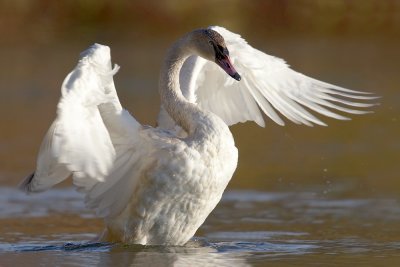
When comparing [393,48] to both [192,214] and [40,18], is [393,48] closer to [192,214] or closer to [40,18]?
[40,18]

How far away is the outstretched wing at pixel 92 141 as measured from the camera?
295 inches

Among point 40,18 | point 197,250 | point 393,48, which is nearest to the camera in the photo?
point 197,250

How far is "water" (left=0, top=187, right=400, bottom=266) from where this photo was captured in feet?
27.0

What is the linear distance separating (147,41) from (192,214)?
16507 millimetres

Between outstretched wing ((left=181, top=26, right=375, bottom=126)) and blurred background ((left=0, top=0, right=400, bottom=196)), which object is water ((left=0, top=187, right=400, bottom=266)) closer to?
blurred background ((left=0, top=0, right=400, bottom=196))

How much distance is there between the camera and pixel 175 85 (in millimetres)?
8891

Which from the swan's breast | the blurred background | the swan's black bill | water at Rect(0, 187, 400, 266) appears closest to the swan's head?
the swan's black bill

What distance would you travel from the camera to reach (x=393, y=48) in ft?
76.7

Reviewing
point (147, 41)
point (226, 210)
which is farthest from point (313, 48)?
point (226, 210)

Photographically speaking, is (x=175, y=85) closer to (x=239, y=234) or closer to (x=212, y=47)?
(x=212, y=47)

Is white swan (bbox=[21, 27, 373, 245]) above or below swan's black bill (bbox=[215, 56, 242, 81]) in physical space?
below

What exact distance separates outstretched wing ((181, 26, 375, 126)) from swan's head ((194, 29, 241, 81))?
0.51m

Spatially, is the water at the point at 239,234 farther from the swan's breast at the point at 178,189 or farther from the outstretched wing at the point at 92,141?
the outstretched wing at the point at 92,141

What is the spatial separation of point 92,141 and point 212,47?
1.54 meters
